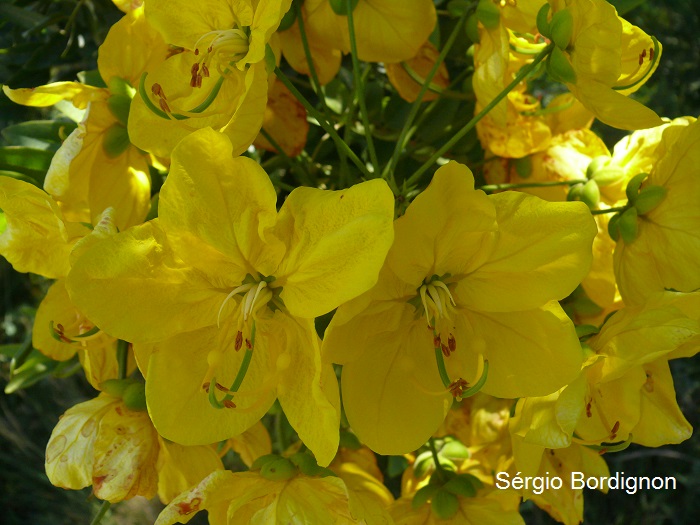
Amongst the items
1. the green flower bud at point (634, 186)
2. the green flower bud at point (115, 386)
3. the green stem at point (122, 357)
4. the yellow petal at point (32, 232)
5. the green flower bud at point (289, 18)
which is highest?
the green flower bud at point (289, 18)

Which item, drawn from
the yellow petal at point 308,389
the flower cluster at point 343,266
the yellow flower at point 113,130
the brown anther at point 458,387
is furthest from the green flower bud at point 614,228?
the yellow flower at point 113,130

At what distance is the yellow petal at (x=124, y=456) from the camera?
78 centimetres

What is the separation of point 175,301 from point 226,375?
8 cm

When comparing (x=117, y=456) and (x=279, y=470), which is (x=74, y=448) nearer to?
(x=117, y=456)

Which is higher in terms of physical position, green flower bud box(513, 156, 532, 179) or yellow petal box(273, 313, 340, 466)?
yellow petal box(273, 313, 340, 466)

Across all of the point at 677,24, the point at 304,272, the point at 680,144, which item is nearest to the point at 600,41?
the point at 680,144

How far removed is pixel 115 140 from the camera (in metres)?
0.87

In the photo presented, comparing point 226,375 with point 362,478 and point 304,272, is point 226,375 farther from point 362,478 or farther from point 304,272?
point 362,478

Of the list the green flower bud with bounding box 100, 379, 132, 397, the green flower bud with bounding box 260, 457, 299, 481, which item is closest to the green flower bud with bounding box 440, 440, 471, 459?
the green flower bud with bounding box 260, 457, 299, 481

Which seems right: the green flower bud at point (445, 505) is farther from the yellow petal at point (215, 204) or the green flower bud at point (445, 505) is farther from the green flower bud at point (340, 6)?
the green flower bud at point (340, 6)

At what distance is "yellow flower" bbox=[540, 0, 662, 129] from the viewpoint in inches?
28.1

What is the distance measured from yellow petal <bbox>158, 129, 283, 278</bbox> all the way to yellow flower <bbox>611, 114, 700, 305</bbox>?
0.37m

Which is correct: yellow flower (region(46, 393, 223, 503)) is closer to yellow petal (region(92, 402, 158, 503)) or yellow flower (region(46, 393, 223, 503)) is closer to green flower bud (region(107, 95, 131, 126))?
yellow petal (region(92, 402, 158, 503))

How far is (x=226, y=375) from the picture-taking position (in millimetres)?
719
